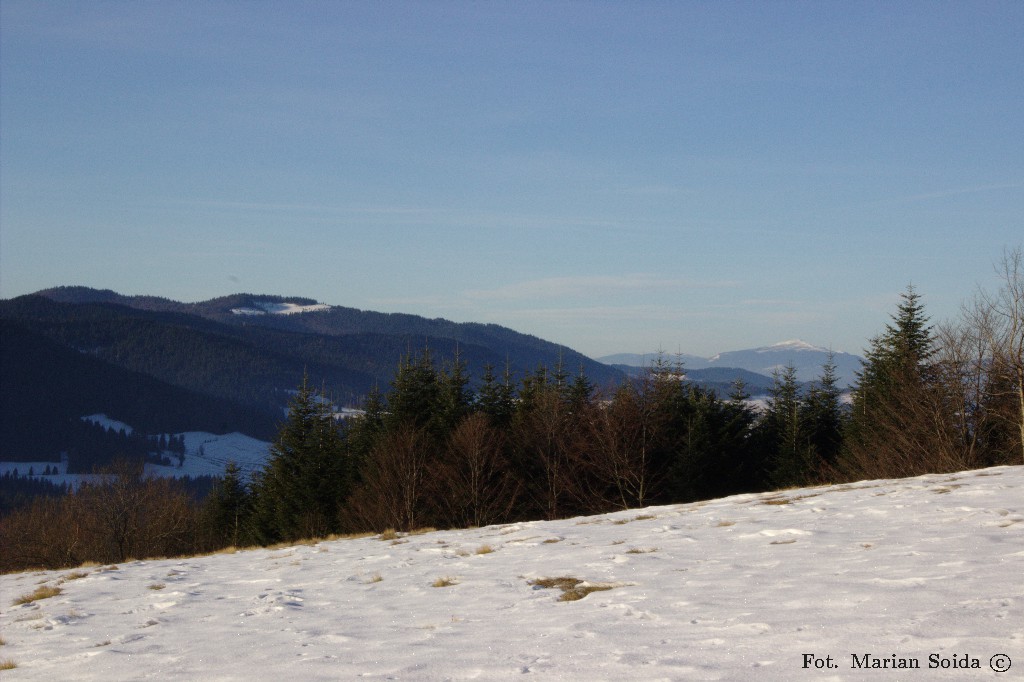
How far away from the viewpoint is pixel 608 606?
11.4 m

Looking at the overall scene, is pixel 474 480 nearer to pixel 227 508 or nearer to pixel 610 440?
pixel 610 440

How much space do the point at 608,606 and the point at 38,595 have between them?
1333 centimetres

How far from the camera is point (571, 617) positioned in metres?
11.0

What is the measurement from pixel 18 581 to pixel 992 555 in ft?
72.8

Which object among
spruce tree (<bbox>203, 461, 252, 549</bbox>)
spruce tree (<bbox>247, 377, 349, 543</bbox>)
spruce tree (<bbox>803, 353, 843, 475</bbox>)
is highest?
spruce tree (<bbox>803, 353, 843, 475</bbox>)

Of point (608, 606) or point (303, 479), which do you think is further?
point (303, 479)

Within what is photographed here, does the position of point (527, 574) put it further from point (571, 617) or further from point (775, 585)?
point (775, 585)

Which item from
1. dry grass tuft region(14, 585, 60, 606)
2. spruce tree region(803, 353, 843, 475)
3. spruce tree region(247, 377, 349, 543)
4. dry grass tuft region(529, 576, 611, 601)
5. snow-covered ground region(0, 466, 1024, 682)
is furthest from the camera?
spruce tree region(803, 353, 843, 475)

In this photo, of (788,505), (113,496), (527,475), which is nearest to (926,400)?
(527,475)

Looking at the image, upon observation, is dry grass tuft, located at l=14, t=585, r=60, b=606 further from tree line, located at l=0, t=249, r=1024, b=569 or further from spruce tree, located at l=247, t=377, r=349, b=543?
spruce tree, located at l=247, t=377, r=349, b=543

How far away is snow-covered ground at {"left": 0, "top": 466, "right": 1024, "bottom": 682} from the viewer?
852 cm

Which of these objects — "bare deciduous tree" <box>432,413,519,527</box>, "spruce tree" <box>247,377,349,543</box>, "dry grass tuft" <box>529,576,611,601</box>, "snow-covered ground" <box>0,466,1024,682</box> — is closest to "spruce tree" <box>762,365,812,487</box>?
"bare deciduous tree" <box>432,413,519,527</box>

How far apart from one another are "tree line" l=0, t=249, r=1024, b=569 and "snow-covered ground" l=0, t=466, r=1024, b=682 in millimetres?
24775

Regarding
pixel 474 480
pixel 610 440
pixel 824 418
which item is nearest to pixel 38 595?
pixel 474 480
